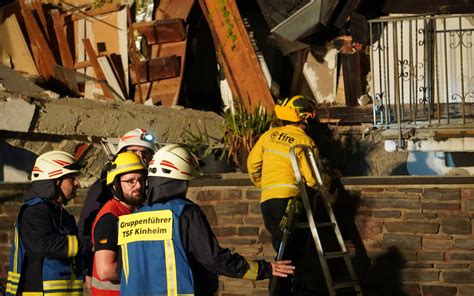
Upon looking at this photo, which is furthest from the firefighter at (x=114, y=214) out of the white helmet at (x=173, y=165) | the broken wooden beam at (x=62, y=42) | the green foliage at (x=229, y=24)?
the broken wooden beam at (x=62, y=42)

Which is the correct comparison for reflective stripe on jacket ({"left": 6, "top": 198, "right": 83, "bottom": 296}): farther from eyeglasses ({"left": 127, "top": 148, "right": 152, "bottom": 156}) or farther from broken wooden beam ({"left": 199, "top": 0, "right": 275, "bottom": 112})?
broken wooden beam ({"left": 199, "top": 0, "right": 275, "bottom": 112})

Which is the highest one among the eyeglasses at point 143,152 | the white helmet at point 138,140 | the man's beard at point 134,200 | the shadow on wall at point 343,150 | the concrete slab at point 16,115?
the concrete slab at point 16,115

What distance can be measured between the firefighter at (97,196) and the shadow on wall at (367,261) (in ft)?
8.19

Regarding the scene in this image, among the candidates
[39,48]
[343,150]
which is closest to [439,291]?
[343,150]

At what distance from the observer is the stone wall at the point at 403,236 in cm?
965

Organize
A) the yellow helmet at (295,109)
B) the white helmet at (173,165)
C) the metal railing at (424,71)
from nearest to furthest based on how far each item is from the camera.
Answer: the white helmet at (173,165) < the yellow helmet at (295,109) < the metal railing at (424,71)

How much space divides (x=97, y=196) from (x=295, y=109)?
91.8 inches

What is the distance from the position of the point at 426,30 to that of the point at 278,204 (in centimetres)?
430

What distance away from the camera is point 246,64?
1406 centimetres

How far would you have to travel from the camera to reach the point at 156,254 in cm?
605

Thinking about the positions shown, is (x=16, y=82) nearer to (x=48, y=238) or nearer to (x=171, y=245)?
(x=48, y=238)

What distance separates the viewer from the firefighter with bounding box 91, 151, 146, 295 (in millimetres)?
6402

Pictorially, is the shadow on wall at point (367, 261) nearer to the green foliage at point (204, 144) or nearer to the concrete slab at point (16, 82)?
the green foliage at point (204, 144)

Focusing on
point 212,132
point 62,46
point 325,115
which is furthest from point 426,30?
point 62,46
